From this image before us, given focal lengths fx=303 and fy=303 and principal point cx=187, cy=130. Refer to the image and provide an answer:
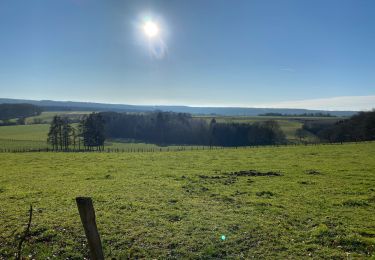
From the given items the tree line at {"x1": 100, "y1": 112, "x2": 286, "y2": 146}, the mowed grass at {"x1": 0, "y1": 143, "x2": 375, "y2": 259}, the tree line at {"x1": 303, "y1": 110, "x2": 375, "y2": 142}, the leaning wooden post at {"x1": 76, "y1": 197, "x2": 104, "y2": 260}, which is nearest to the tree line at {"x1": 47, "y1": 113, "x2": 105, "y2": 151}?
the tree line at {"x1": 100, "y1": 112, "x2": 286, "y2": 146}

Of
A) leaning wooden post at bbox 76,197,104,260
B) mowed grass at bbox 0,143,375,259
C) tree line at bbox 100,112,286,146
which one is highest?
leaning wooden post at bbox 76,197,104,260

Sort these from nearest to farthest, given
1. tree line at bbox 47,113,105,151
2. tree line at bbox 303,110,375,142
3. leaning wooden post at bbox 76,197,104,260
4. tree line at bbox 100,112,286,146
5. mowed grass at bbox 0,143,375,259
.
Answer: leaning wooden post at bbox 76,197,104,260 < mowed grass at bbox 0,143,375,259 < tree line at bbox 303,110,375,142 < tree line at bbox 47,113,105,151 < tree line at bbox 100,112,286,146

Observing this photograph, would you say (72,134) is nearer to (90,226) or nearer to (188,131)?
(188,131)

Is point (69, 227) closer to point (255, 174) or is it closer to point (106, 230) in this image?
point (106, 230)

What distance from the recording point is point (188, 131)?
137m

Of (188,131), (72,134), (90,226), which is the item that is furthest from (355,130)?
(90,226)

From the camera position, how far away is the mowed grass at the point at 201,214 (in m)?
12.3

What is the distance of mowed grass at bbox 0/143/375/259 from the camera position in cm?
1227

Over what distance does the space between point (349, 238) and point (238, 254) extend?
4956 mm

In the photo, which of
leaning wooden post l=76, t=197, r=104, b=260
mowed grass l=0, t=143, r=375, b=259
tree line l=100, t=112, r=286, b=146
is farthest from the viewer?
tree line l=100, t=112, r=286, b=146

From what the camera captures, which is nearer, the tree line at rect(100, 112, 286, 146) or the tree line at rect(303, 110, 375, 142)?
the tree line at rect(303, 110, 375, 142)

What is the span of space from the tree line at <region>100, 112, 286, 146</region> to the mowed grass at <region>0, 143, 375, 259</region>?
84791 mm

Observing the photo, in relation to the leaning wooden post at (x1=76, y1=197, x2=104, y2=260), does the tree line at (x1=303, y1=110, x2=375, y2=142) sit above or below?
below

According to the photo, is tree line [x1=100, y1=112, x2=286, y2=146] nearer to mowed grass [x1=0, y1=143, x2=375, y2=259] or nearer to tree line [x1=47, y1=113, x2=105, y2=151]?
tree line [x1=47, y1=113, x2=105, y2=151]
